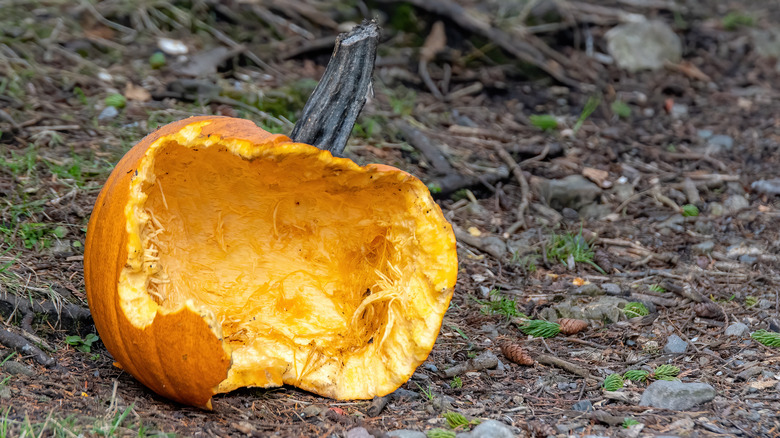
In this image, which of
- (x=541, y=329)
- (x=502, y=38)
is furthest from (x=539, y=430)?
(x=502, y=38)

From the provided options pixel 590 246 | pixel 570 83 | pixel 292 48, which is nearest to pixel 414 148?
pixel 590 246

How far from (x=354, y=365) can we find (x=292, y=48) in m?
4.35

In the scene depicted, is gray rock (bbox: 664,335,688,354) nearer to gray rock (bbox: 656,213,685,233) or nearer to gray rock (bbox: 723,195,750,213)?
gray rock (bbox: 656,213,685,233)

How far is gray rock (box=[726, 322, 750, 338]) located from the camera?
347cm

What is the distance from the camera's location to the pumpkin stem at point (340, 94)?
3.17 m

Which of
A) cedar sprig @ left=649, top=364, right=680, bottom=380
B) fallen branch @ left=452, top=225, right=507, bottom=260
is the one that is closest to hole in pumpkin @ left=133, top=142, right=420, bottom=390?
cedar sprig @ left=649, top=364, right=680, bottom=380

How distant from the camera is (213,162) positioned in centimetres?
310

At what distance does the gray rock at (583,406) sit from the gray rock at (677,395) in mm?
202

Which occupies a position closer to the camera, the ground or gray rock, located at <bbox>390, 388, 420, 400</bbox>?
the ground

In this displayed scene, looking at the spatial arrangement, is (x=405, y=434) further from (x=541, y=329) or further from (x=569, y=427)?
(x=541, y=329)

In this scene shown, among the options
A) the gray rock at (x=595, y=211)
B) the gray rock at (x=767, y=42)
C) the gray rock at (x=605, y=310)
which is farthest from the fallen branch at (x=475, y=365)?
the gray rock at (x=767, y=42)

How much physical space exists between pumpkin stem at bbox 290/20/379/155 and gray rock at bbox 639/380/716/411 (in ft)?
5.38

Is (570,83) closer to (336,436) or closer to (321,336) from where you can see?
(321,336)

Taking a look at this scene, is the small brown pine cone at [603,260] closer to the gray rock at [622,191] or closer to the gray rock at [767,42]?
the gray rock at [622,191]
